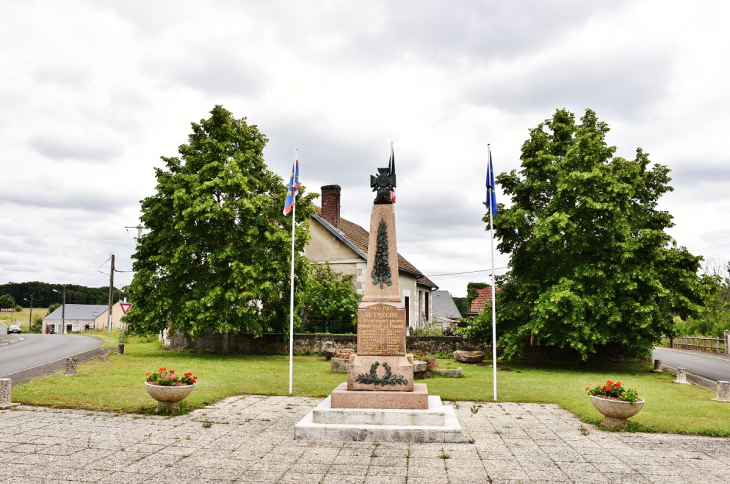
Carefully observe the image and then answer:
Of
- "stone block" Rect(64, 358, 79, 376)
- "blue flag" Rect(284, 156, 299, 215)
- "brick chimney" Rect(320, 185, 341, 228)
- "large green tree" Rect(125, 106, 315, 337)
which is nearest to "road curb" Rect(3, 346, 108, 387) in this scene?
"stone block" Rect(64, 358, 79, 376)

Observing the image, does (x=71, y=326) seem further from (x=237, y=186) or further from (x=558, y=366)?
(x=558, y=366)

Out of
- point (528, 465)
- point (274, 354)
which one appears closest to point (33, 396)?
point (528, 465)

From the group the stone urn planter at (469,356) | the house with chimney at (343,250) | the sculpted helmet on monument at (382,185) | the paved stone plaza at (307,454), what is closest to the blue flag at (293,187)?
the sculpted helmet on monument at (382,185)

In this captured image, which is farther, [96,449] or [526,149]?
[526,149]

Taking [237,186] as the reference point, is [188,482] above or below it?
below

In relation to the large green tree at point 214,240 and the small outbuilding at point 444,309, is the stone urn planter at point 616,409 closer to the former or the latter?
the large green tree at point 214,240

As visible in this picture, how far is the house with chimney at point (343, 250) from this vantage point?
26328 mm

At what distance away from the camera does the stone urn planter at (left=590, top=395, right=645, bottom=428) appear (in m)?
8.05

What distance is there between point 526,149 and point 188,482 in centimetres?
1717

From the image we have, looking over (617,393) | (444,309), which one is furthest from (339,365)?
(444,309)

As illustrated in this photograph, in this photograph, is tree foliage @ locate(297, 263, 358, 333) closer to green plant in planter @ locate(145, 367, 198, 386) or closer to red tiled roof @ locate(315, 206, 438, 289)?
red tiled roof @ locate(315, 206, 438, 289)

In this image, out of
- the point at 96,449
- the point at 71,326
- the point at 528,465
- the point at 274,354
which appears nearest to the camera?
the point at 528,465

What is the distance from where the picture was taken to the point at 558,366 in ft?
63.5

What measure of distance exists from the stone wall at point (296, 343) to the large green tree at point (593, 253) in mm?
3561
